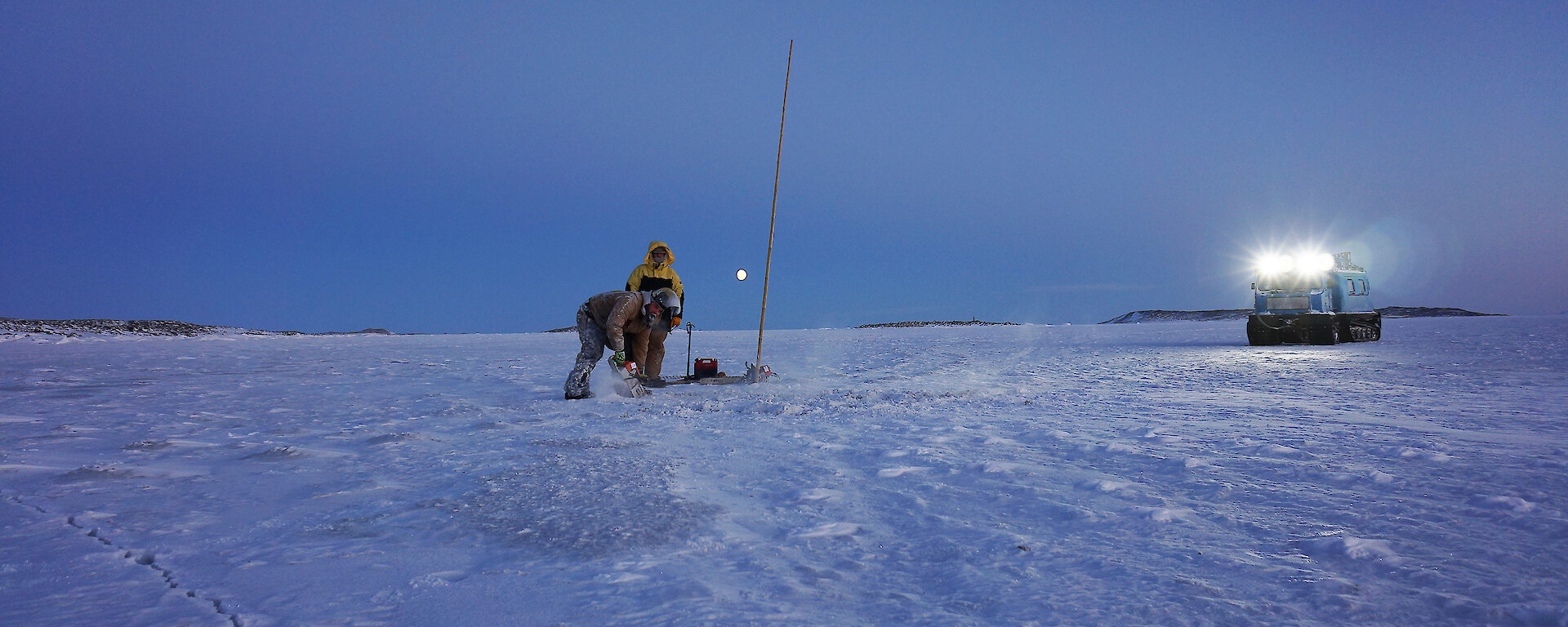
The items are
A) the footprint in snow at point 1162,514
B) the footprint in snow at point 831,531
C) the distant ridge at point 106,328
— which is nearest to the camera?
the footprint in snow at point 831,531

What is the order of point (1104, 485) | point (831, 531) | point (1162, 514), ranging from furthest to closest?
point (1104, 485) < point (1162, 514) < point (831, 531)

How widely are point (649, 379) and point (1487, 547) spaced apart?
7.67 metres

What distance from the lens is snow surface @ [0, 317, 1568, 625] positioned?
78.6 inches

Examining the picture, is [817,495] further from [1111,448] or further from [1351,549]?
[1111,448]

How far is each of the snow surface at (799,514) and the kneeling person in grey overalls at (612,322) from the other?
1250mm

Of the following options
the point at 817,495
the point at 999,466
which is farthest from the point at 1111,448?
the point at 817,495

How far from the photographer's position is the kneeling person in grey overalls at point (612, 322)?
7812 mm

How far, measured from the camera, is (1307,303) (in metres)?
17.6

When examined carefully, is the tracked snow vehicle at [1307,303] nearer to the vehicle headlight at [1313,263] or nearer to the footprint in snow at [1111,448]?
the vehicle headlight at [1313,263]

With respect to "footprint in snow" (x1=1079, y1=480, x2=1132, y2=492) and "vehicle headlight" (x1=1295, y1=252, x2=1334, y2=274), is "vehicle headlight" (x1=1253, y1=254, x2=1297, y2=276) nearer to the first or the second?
"vehicle headlight" (x1=1295, y1=252, x2=1334, y2=274)

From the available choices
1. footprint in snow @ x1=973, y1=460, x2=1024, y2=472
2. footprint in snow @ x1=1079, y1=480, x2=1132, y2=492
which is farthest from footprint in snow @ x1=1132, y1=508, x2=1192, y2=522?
footprint in snow @ x1=973, y1=460, x2=1024, y2=472

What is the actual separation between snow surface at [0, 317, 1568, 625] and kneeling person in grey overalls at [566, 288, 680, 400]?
1.25m

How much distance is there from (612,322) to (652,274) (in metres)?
1.18

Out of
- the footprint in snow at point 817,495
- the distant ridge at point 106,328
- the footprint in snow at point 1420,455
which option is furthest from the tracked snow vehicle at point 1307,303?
the distant ridge at point 106,328
